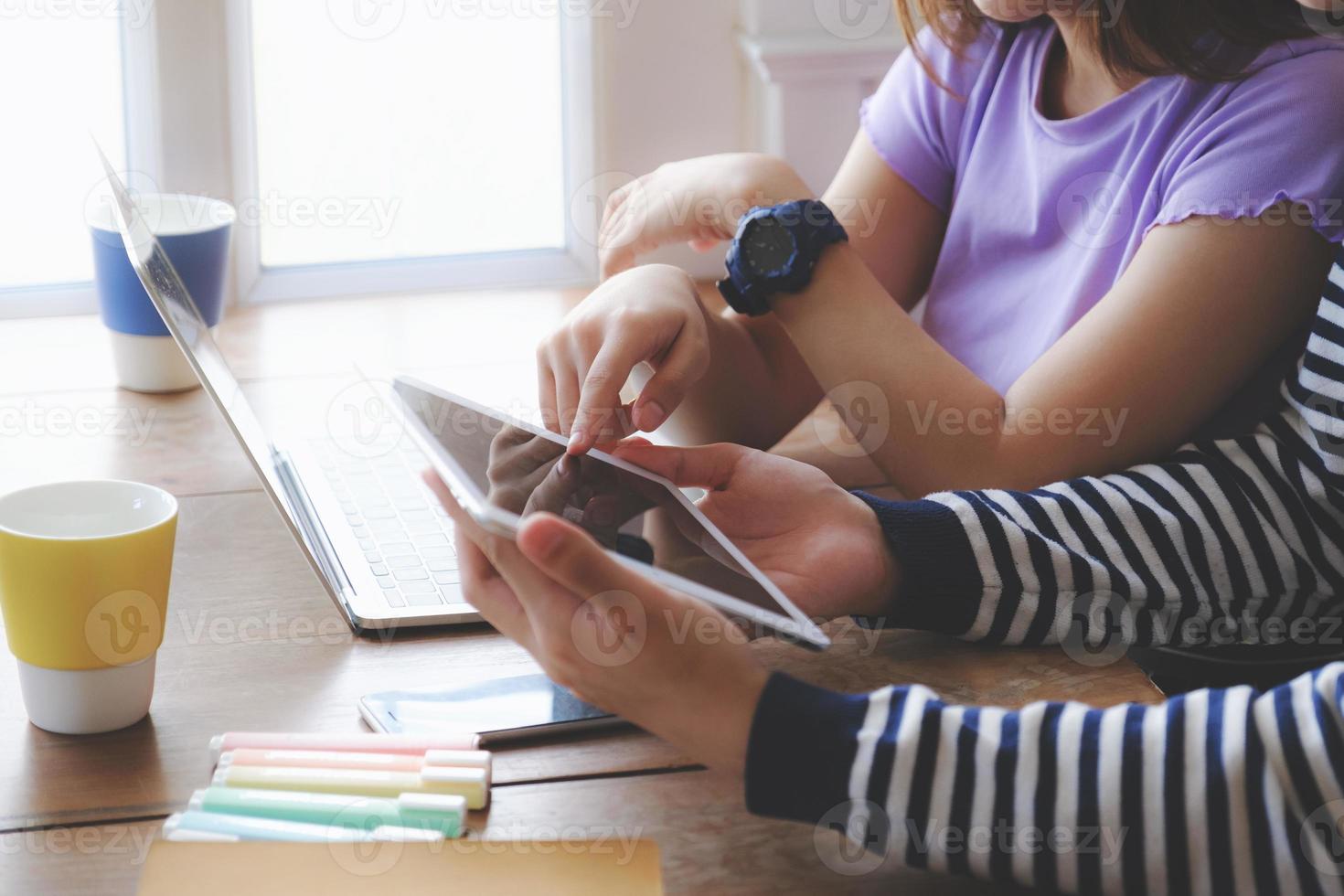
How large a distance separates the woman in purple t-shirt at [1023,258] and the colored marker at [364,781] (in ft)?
0.60

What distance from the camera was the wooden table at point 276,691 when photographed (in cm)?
52

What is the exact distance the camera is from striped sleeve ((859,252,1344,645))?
0.65m

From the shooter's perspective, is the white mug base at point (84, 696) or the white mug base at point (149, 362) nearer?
the white mug base at point (84, 696)

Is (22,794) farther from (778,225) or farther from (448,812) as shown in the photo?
(778,225)

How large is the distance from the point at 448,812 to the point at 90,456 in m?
0.53

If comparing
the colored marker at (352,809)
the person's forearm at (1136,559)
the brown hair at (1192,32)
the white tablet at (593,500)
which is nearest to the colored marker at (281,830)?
the colored marker at (352,809)

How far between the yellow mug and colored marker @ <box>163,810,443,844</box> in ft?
0.32

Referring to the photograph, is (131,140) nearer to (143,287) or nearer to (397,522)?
(143,287)

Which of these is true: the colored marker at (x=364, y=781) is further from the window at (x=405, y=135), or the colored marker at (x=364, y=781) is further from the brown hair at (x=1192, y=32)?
the window at (x=405, y=135)

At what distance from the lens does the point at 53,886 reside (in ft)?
1.63

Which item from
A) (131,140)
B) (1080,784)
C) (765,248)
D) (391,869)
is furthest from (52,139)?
(1080,784)

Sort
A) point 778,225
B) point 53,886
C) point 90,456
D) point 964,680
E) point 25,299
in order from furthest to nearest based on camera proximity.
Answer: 1. point 25,299
2. point 90,456
3. point 778,225
4. point 964,680
5. point 53,886

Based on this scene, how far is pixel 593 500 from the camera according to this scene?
619 mm

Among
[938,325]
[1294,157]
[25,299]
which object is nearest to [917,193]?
[938,325]
